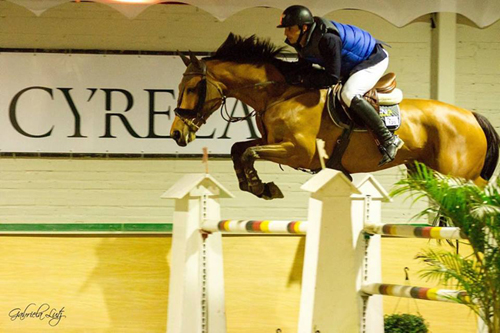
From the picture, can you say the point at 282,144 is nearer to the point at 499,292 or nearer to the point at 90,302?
the point at 90,302

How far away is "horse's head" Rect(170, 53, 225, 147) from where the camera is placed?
15.4 ft

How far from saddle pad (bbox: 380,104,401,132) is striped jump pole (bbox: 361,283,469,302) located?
1573 mm

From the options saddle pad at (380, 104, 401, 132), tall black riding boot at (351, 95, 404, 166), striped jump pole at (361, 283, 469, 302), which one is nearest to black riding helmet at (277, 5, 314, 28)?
tall black riding boot at (351, 95, 404, 166)

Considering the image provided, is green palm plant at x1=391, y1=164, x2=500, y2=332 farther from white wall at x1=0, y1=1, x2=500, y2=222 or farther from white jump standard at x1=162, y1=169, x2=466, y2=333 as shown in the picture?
white wall at x1=0, y1=1, x2=500, y2=222

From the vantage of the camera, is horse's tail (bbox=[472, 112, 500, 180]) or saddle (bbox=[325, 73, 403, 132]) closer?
saddle (bbox=[325, 73, 403, 132])

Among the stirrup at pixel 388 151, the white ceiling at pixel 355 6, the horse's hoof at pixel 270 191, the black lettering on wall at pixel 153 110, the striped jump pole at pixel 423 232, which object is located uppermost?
the white ceiling at pixel 355 6

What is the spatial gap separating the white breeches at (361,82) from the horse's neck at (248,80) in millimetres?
470

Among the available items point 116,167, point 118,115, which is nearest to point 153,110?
point 118,115

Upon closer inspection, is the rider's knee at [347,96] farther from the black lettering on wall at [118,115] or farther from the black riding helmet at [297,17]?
the black lettering on wall at [118,115]

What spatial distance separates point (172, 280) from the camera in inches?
153

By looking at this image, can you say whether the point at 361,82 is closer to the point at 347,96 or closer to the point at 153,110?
the point at 347,96

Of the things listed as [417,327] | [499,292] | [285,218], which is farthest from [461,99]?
[499,292]

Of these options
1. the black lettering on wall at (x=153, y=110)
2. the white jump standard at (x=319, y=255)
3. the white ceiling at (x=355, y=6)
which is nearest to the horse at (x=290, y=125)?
the white ceiling at (x=355, y=6)

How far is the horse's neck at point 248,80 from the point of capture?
479 centimetres
